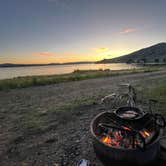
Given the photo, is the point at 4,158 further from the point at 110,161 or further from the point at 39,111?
the point at 39,111

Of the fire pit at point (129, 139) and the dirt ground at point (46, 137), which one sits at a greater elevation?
the fire pit at point (129, 139)

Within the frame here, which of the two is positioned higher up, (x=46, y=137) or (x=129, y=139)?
(x=129, y=139)

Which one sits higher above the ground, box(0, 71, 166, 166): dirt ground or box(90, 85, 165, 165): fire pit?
box(90, 85, 165, 165): fire pit

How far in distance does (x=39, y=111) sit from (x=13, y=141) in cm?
201

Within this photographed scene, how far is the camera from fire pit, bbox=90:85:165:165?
1.86m

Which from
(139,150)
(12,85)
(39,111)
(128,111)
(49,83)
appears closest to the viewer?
(139,150)

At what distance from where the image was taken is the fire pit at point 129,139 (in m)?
1.86

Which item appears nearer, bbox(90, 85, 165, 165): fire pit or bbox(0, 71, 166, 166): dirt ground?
bbox(90, 85, 165, 165): fire pit

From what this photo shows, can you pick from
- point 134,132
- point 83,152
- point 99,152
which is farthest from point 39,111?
point 134,132

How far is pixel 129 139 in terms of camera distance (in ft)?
6.68

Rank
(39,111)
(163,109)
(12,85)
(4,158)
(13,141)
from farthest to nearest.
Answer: (12,85) → (39,111) → (163,109) → (13,141) → (4,158)

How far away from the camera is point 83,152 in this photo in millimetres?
2750

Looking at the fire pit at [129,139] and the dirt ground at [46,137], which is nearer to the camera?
the fire pit at [129,139]

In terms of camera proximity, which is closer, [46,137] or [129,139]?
[129,139]
